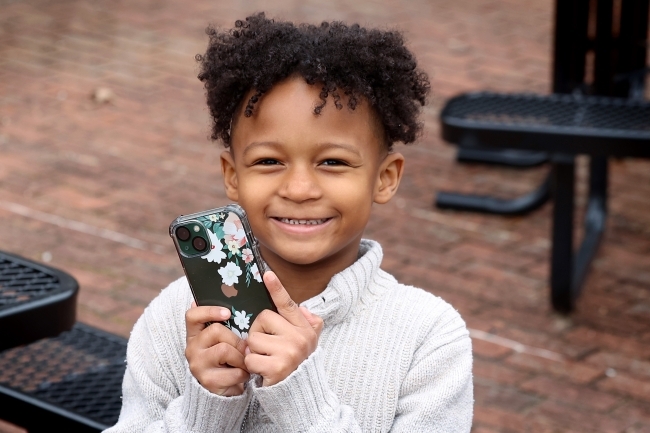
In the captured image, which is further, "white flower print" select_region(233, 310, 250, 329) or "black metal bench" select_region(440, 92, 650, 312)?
"black metal bench" select_region(440, 92, 650, 312)

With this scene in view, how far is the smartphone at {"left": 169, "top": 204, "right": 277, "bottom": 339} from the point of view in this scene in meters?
1.82

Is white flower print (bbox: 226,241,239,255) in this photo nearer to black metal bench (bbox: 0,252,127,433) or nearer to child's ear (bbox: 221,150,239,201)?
child's ear (bbox: 221,150,239,201)

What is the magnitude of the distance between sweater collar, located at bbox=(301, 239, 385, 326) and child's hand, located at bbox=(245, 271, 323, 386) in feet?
0.60

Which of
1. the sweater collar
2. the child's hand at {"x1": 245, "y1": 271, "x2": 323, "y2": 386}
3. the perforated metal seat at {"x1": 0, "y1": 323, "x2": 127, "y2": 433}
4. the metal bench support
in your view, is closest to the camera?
the child's hand at {"x1": 245, "y1": 271, "x2": 323, "y2": 386}

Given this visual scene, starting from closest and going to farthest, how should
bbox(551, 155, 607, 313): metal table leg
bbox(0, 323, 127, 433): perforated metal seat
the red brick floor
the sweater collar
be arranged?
the sweater collar, bbox(0, 323, 127, 433): perforated metal seat, the red brick floor, bbox(551, 155, 607, 313): metal table leg

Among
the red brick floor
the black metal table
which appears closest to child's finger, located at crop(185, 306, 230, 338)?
the black metal table

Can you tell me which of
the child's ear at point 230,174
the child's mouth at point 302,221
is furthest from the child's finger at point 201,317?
the child's ear at point 230,174

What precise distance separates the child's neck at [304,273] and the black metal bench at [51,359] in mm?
874

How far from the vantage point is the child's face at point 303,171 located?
6.35 feet

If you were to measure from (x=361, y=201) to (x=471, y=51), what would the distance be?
6202 millimetres

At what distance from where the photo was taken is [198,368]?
1860mm

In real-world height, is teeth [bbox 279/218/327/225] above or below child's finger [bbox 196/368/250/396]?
above

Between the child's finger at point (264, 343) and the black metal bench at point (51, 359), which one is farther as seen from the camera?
the black metal bench at point (51, 359)

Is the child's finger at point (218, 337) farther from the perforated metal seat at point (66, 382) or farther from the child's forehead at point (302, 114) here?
the perforated metal seat at point (66, 382)
